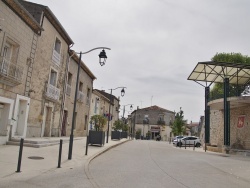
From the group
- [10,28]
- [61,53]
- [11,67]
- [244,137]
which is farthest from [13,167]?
[244,137]

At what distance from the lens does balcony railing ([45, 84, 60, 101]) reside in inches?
731

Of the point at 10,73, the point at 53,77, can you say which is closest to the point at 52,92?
the point at 53,77

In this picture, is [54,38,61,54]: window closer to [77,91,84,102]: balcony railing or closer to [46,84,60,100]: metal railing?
[46,84,60,100]: metal railing

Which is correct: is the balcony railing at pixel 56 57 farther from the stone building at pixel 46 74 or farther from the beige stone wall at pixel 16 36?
the beige stone wall at pixel 16 36

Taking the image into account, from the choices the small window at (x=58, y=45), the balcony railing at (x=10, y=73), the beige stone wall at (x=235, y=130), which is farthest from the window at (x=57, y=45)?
the beige stone wall at (x=235, y=130)

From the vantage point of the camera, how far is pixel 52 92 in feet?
63.6

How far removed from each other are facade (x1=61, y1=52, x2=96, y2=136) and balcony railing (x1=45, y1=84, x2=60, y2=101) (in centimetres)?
211

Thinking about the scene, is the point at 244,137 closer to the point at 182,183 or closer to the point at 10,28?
the point at 182,183

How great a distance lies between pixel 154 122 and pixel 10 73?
62416 millimetres

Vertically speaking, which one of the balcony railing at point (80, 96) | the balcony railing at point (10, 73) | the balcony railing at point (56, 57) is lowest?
the balcony railing at point (10, 73)

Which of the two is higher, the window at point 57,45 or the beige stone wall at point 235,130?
the window at point 57,45

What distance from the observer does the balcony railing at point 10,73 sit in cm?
1268

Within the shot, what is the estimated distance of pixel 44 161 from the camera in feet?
32.5

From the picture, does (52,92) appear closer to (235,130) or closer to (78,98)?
(78,98)
